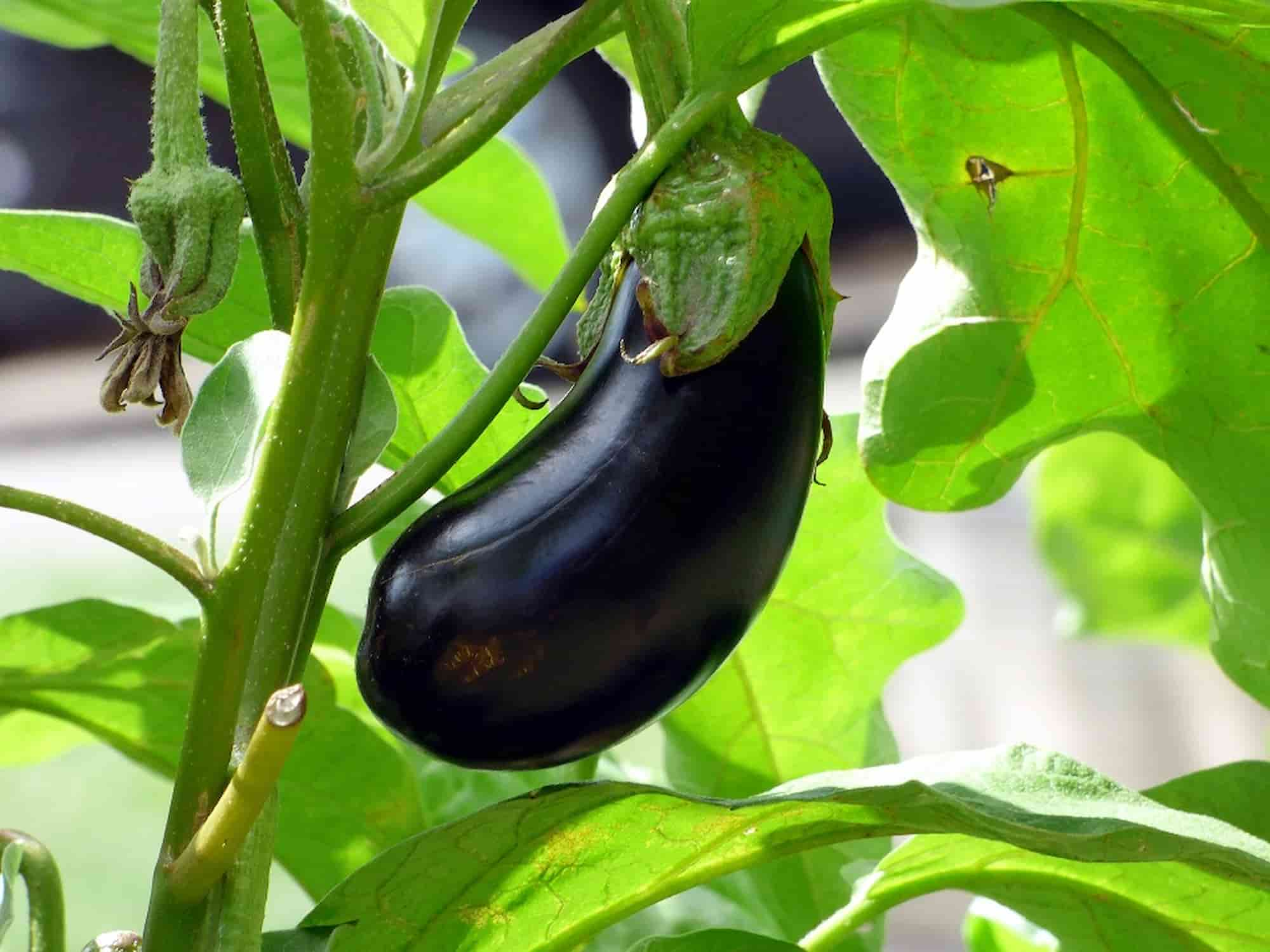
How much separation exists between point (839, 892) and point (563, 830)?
0.95ft

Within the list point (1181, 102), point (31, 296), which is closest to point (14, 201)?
point (31, 296)

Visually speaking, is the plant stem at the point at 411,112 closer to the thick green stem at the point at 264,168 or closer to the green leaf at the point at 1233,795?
the thick green stem at the point at 264,168

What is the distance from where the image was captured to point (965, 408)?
0.58m

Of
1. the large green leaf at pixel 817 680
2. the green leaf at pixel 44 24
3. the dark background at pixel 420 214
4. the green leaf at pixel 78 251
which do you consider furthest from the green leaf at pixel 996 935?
the dark background at pixel 420 214

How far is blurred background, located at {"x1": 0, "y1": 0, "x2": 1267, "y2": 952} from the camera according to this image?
92.0 inches

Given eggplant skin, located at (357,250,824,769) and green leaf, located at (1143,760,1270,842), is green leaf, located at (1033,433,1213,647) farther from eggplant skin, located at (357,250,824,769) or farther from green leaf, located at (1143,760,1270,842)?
eggplant skin, located at (357,250,824,769)

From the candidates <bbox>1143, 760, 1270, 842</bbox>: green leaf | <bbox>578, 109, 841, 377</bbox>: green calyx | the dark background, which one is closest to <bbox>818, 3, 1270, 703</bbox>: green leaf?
<bbox>1143, 760, 1270, 842</bbox>: green leaf

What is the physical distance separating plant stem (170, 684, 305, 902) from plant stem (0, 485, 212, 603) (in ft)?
0.14

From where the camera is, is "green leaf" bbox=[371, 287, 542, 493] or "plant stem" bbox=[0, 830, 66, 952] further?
"green leaf" bbox=[371, 287, 542, 493]

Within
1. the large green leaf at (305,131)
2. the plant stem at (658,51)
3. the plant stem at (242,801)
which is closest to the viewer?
the plant stem at (242,801)

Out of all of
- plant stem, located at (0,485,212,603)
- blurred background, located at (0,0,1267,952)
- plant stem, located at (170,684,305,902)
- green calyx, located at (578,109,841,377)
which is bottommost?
blurred background, located at (0,0,1267,952)

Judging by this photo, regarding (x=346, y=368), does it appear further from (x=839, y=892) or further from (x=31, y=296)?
(x=31, y=296)

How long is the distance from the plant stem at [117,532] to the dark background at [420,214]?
178cm

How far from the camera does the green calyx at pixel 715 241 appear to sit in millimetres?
395
